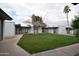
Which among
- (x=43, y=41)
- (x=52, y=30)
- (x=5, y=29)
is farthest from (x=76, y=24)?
(x=5, y=29)

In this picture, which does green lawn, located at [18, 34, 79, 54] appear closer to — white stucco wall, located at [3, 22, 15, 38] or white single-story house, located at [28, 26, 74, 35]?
white single-story house, located at [28, 26, 74, 35]

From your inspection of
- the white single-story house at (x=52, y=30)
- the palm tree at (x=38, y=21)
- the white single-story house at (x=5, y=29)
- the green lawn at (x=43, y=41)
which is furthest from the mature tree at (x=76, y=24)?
the white single-story house at (x=5, y=29)

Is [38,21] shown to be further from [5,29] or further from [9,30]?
[9,30]

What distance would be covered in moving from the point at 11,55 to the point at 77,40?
12.9 feet

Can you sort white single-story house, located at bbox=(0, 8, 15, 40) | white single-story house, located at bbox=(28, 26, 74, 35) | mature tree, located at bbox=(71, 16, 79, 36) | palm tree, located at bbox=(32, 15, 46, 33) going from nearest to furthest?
1. palm tree, located at bbox=(32, 15, 46, 33)
2. white single-story house, located at bbox=(28, 26, 74, 35)
3. mature tree, located at bbox=(71, 16, 79, 36)
4. white single-story house, located at bbox=(0, 8, 15, 40)

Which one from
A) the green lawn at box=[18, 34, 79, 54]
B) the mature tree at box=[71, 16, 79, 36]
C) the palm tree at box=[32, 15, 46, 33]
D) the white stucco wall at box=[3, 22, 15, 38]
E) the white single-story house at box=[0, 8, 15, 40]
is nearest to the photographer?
the green lawn at box=[18, 34, 79, 54]

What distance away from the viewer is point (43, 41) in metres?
7.71

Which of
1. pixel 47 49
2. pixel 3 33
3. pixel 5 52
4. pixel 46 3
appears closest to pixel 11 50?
pixel 5 52

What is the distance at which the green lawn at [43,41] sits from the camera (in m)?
7.13

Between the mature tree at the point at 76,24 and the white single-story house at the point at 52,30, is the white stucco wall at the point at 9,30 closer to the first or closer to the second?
the white single-story house at the point at 52,30

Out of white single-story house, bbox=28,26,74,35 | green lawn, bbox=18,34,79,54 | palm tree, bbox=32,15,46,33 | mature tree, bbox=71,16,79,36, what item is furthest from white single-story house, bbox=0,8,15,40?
mature tree, bbox=71,16,79,36

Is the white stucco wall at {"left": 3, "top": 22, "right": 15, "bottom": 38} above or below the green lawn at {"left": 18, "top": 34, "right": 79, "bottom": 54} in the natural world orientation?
above

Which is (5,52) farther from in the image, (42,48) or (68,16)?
(68,16)

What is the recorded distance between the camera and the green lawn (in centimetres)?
713
